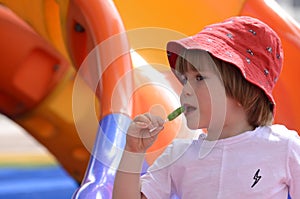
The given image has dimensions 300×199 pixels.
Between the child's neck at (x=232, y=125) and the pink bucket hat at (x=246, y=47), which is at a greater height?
the pink bucket hat at (x=246, y=47)

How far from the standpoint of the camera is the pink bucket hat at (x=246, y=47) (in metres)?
0.79

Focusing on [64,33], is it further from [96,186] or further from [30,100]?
[96,186]

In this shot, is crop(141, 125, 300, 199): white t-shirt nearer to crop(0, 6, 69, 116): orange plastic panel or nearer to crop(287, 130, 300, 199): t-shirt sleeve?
crop(287, 130, 300, 199): t-shirt sleeve

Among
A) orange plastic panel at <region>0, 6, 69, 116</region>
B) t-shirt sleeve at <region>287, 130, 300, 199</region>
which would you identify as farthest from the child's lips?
orange plastic panel at <region>0, 6, 69, 116</region>

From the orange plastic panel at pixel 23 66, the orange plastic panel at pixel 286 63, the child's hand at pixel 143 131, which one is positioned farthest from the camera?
the orange plastic panel at pixel 23 66

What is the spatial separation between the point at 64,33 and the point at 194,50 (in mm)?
532

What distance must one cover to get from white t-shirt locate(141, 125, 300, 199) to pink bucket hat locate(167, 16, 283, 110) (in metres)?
0.06

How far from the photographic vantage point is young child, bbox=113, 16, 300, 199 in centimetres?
78

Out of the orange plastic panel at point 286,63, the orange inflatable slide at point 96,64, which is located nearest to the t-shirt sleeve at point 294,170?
the orange inflatable slide at point 96,64

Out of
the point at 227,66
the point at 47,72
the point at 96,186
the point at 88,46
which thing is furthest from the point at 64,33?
the point at 227,66

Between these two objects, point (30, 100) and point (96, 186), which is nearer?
point (96, 186)

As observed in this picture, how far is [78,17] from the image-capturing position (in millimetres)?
1195

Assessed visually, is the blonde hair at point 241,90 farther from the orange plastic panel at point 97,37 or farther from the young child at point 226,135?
the orange plastic panel at point 97,37

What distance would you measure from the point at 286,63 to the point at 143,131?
2.04 feet
